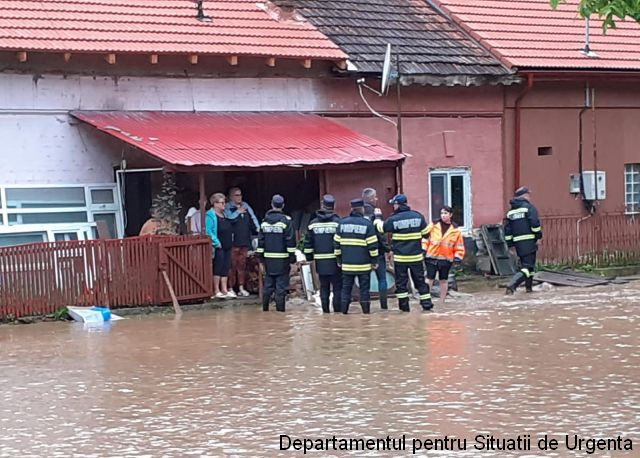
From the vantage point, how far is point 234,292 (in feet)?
66.3

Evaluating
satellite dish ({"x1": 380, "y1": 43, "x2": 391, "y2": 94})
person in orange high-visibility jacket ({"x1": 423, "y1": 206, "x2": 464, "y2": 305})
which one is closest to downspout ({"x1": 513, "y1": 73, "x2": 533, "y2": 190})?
satellite dish ({"x1": 380, "y1": 43, "x2": 391, "y2": 94})

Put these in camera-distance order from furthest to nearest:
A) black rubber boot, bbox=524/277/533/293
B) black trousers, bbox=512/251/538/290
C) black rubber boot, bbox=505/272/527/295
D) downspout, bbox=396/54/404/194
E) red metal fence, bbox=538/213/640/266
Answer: red metal fence, bbox=538/213/640/266 → downspout, bbox=396/54/404/194 → black rubber boot, bbox=524/277/533/293 → black rubber boot, bbox=505/272/527/295 → black trousers, bbox=512/251/538/290

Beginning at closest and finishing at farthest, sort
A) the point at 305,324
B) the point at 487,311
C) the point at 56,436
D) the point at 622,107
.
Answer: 1. the point at 56,436
2. the point at 305,324
3. the point at 487,311
4. the point at 622,107

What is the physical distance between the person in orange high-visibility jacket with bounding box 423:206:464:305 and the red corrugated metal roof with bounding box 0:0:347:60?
4322 millimetres

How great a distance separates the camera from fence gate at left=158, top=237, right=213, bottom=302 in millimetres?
18812

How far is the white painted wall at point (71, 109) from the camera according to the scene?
19.6 m

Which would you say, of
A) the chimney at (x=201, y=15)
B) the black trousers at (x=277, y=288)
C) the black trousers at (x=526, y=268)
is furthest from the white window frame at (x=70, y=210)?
the black trousers at (x=526, y=268)

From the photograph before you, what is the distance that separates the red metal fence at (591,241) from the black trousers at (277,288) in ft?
24.9

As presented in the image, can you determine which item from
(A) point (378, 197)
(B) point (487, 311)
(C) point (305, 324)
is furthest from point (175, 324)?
(A) point (378, 197)

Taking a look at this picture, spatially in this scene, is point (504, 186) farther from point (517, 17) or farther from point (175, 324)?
point (175, 324)

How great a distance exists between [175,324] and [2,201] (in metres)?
3.86

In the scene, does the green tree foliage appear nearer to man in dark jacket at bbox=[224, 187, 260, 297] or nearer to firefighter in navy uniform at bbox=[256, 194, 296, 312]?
firefighter in navy uniform at bbox=[256, 194, 296, 312]

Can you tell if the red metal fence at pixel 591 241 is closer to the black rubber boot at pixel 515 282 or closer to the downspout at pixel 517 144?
the downspout at pixel 517 144

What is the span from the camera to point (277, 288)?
60.9 feet
